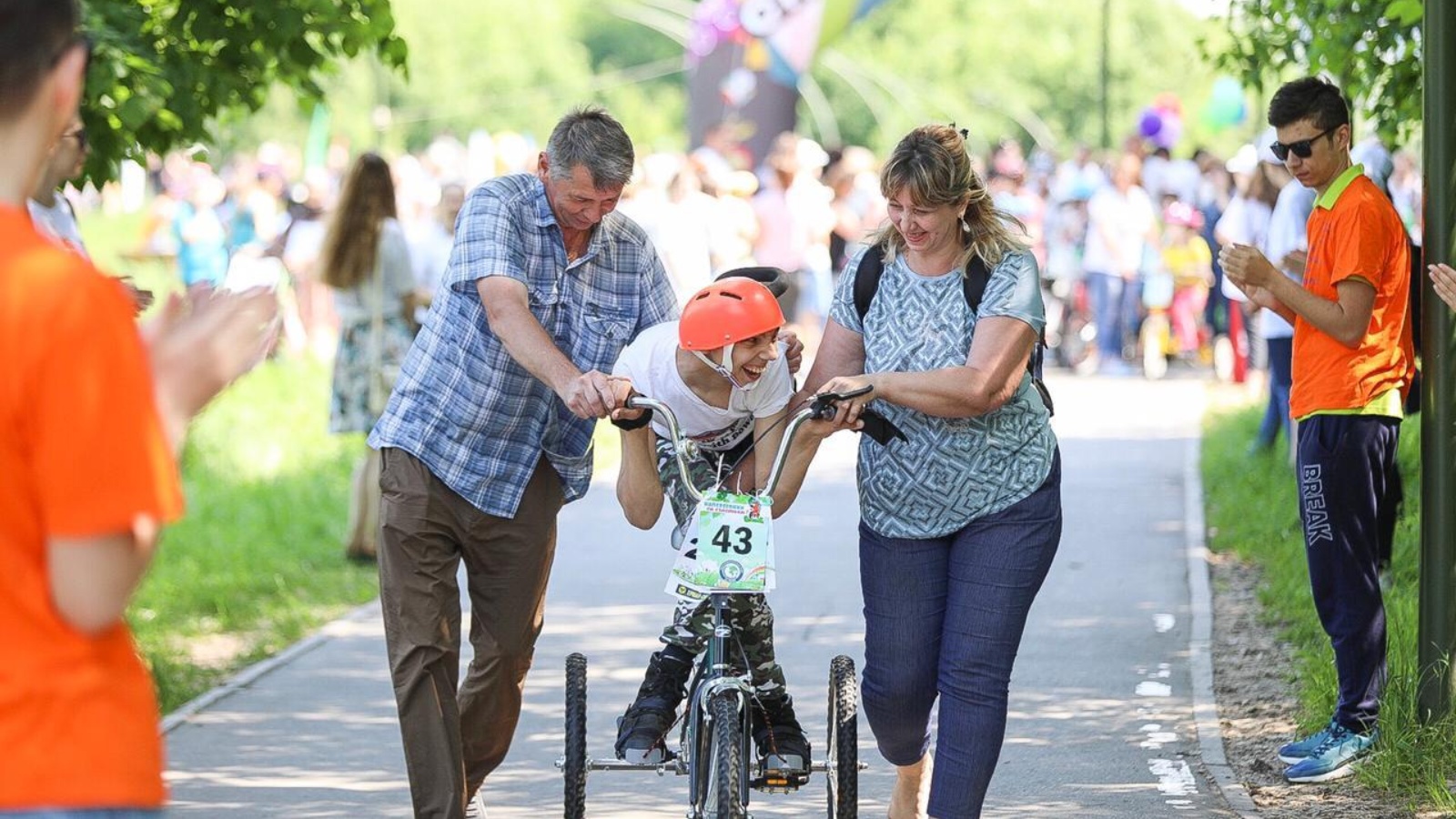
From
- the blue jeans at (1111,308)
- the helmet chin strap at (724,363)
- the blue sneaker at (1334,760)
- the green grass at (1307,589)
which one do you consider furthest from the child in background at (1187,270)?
the helmet chin strap at (724,363)

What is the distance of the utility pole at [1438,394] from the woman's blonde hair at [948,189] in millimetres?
1736

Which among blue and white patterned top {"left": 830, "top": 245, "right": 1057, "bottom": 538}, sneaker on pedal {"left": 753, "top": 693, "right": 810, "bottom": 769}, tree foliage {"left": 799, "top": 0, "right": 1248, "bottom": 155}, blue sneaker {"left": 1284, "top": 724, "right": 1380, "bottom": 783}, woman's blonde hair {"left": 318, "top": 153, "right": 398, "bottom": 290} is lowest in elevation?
blue sneaker {"left": 1284, "top": 724, "right": 1380, "bottom": 783}

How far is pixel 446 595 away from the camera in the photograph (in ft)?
18.5

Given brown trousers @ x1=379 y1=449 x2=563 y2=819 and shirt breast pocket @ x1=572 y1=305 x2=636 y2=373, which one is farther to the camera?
shirt breast pocket @ x1=572 y1=305 x2=636 y2=373

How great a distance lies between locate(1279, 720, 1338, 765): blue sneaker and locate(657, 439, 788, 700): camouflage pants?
2.02m

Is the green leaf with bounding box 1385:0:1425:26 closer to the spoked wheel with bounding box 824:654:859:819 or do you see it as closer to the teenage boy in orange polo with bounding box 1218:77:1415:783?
the teenage boy in orange polo with bounding box 1218:77:1415:783

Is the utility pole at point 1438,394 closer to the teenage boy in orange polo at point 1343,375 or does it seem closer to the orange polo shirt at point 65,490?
the teenage boy in orange polo at point 1343,375

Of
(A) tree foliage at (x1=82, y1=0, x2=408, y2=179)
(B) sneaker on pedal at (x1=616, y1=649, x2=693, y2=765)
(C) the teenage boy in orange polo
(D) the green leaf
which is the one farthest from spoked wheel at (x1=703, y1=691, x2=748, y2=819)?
(D) the green leaf

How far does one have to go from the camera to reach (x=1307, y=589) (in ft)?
30.5

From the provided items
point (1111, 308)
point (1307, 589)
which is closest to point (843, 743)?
point (1307, 589)

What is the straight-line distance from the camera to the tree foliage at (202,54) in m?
7.45

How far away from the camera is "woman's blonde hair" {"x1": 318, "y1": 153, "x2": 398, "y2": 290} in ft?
33.7

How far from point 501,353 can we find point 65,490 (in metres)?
3.03

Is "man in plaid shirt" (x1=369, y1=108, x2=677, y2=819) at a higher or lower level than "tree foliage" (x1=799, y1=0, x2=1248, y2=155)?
Answer: lower
